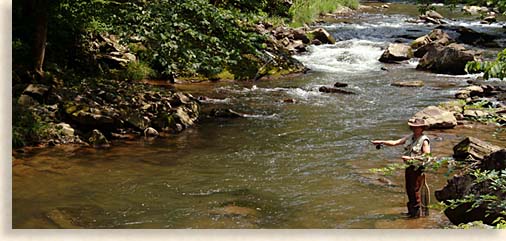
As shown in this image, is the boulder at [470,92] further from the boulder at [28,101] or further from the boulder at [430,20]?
the boulder at [430,20]

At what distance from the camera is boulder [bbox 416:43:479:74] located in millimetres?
10258

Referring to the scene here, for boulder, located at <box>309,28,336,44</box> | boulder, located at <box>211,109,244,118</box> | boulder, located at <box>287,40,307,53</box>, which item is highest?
boulder, located at <box>309,28,336,44</box>

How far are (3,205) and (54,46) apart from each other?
385 cm

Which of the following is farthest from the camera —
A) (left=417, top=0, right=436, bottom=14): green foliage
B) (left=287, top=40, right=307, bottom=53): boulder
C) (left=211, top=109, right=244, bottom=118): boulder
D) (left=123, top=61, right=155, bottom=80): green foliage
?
(left=287, top=40, right=307, bottom=53): boulder

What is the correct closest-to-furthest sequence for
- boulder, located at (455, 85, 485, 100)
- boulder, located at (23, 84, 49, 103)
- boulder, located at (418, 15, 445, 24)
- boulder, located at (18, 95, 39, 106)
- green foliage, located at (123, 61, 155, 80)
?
boulder, located at (18, 95, 39, 106)
boulder, located at (23, 84, 49, 103)
green foliage, located at (123, 61, 155, 80)
boulder, located at (455, 85, 485, 100)
boulder, located at (418, 15, 445, 24)

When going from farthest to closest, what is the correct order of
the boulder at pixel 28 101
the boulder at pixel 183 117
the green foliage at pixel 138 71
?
the green foliage at pixel 138 71 → the boulder at pixel 183 117 → the boulder at pixel 28 101

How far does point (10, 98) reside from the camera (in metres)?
3.37

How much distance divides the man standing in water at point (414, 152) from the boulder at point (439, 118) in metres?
2.99

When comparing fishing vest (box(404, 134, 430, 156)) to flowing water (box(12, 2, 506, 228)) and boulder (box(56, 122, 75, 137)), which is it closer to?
flowing water (box(12, 2, 506, 228))

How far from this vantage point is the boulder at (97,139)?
17.9ft

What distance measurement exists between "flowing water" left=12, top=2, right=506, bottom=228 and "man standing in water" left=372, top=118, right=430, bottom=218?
12 cm

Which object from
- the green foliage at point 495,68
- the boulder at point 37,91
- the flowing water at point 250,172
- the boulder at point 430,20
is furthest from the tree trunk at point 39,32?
the boulder at point 430,20

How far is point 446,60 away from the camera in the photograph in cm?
1042

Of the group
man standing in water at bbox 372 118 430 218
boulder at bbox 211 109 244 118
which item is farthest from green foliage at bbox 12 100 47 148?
man standing in water at bbox 372 118 430 218
